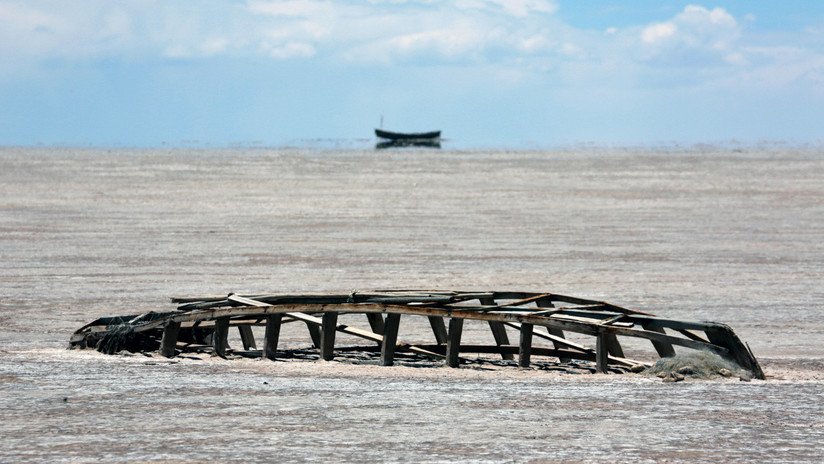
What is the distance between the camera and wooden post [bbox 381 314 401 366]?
34.3ft

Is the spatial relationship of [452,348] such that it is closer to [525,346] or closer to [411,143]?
[525,346]

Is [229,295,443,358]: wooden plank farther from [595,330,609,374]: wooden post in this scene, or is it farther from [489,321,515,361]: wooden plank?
[595,330,609,374]: wooden post

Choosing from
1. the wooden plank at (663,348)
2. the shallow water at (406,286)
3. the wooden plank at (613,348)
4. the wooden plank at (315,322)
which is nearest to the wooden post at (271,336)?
the wooden plank at (315,322)

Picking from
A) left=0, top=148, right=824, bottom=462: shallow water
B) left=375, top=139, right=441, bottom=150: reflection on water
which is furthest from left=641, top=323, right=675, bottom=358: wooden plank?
left=375, top=139, right=441, bottom=150: reflection on water

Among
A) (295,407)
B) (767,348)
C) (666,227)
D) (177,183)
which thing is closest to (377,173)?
(177,183)

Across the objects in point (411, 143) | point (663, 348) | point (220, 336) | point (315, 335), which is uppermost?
point (411, 143)

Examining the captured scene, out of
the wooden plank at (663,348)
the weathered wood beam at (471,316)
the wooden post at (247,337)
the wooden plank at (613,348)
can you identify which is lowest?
the wooden post at (247,337)

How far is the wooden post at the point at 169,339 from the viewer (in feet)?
35.9

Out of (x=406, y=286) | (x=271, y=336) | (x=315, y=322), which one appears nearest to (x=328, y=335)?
(x=315, y=322)

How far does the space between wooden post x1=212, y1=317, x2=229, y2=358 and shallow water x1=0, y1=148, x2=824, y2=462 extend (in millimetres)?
447

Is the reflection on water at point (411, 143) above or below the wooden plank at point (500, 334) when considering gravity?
above

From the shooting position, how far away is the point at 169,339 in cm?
1100

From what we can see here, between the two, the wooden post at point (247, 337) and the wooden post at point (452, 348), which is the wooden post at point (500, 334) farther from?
the wooden post at point (247, 337)

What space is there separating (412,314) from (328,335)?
82 centimetres
